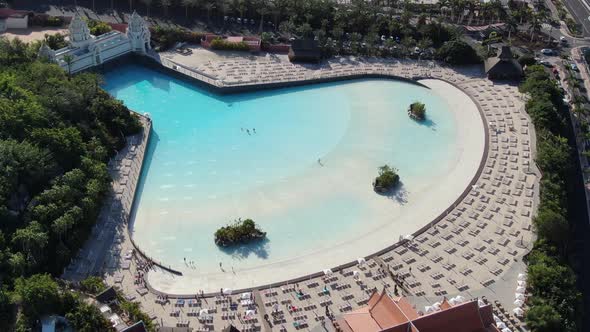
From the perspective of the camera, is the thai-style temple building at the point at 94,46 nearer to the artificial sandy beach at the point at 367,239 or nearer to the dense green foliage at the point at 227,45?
the dense green foliage at the point at 227,45

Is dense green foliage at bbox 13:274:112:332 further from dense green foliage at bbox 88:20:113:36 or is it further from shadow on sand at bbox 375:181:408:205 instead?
dense green foliage at bbox 88:20:113:36

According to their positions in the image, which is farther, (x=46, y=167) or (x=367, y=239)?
(x=367, y=239)

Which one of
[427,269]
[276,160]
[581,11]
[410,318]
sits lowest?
[276,160]

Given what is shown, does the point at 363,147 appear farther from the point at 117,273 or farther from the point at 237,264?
the point at 117,273

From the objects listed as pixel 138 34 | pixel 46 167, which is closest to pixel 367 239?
pixel 46 167

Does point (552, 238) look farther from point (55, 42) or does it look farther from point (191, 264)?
point (55, 42)

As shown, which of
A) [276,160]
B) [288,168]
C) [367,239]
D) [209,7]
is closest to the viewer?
[367,239]
